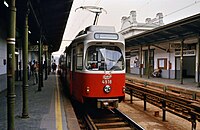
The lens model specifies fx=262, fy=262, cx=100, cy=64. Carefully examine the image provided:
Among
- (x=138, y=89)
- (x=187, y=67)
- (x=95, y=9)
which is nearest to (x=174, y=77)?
(x=187, y=67)

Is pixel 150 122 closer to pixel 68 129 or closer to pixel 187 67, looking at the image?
pixel 68 129

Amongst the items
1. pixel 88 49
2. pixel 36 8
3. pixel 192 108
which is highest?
pixel 36 8

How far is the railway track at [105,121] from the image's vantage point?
24.9 ft

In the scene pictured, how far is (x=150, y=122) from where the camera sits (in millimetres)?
8508

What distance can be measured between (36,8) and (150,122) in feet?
22.5

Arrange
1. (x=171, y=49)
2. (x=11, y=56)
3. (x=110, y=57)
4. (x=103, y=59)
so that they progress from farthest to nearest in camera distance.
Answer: (x=171, y=49) → (x=110, y=57) → (x=103, y=59) → (x=11, y=56)

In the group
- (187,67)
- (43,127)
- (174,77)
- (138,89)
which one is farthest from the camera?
(187,67)

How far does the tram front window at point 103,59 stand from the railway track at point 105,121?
163 centimetres

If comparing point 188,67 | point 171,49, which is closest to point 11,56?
point 171,49

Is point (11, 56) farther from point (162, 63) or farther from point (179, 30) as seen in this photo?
point (162, 63)

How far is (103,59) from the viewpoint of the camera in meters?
8.51

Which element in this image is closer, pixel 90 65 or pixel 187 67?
pixel 90 65

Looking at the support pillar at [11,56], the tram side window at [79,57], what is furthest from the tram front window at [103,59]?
the support pillar at [11,56]

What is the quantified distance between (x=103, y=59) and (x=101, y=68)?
0.31 meters
